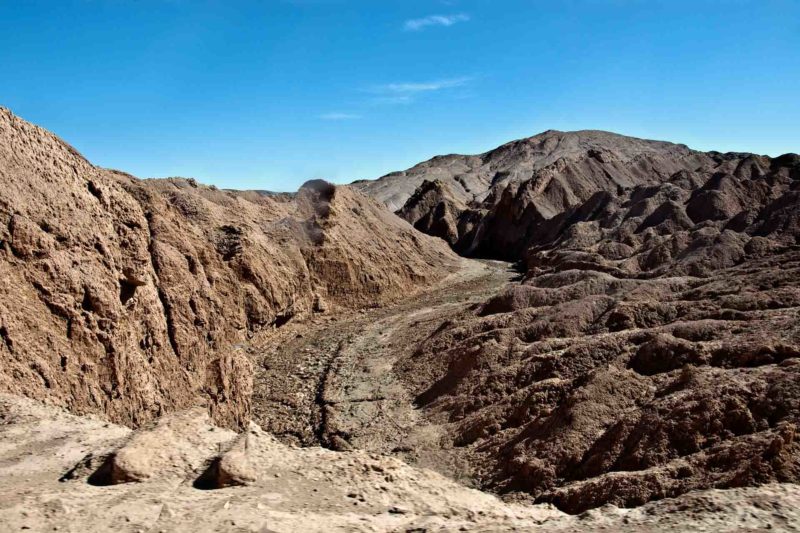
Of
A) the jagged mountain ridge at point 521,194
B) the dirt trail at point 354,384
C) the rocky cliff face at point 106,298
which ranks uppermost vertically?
the jagged mountain ridge at point 521,194

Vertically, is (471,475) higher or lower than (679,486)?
lower

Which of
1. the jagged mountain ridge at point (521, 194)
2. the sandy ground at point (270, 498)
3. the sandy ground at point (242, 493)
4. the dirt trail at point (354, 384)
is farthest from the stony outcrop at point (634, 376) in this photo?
the jagged mountain ridge at point (521, 194)

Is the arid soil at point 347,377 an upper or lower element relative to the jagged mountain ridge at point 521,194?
lower

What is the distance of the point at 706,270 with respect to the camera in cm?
2775

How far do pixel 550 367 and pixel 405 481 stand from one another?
31.9 ft

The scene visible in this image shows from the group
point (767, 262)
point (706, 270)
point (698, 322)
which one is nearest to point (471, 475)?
point (698, 322)

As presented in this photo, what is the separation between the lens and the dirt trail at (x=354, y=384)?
52.2ft

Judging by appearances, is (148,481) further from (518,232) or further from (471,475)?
(518,232)

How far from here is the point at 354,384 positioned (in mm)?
20078

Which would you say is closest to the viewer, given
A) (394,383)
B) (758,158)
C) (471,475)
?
(471,475)

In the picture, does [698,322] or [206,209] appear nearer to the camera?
[698,322]

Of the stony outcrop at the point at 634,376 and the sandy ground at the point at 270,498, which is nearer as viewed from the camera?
the sandy ground at the point at 270,498

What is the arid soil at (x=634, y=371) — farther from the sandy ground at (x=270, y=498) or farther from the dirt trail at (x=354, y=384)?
the sandy ground at (x=270, y=498)

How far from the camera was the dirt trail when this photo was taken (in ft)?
52.2
